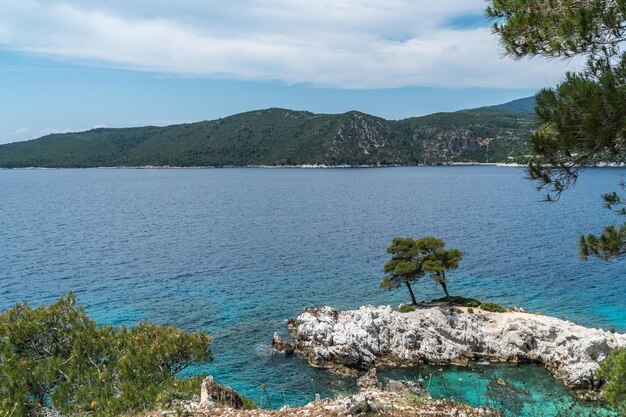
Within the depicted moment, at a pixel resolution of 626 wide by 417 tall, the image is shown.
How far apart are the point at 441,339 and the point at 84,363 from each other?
28808 mm

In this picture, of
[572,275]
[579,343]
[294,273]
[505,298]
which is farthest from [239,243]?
[579,343]

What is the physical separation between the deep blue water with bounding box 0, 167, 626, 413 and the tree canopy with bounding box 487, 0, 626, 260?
5.64ft

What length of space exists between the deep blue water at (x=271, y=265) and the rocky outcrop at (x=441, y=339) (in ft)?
6.47

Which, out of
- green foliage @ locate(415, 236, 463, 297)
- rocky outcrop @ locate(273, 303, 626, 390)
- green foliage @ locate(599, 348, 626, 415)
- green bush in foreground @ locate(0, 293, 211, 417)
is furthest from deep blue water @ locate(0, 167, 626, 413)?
green foliage @ locate(415, 236, 463, 297)

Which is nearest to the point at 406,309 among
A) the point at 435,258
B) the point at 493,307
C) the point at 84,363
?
the point at 435,258

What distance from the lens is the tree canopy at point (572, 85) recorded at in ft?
28.9

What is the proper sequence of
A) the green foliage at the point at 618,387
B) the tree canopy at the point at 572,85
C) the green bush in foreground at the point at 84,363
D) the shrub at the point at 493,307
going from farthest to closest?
the shrub at the point at 493,307 < the green bush in foreground at the point at 84,363 < the green foliage at the point at 618,387 < the tree canopy at the point at 572,85

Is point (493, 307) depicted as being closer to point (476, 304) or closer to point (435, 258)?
point (476, 304)

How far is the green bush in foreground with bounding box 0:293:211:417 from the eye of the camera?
45.8 ft

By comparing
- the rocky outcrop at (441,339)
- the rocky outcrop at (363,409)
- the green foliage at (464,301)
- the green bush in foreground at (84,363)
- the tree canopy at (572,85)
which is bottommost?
the rocky outcrop at (441,339)

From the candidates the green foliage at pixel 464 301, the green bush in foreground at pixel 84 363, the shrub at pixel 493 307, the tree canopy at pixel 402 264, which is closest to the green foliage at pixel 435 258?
the tree canopy at pixel 402 264

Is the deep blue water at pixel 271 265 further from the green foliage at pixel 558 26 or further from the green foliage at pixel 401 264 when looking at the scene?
the green foliage at pixel 401 264

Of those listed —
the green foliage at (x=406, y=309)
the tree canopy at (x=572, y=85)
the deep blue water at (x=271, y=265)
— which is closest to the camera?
the tree canopy at (x=572, y=85)

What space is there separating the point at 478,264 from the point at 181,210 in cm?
8029
